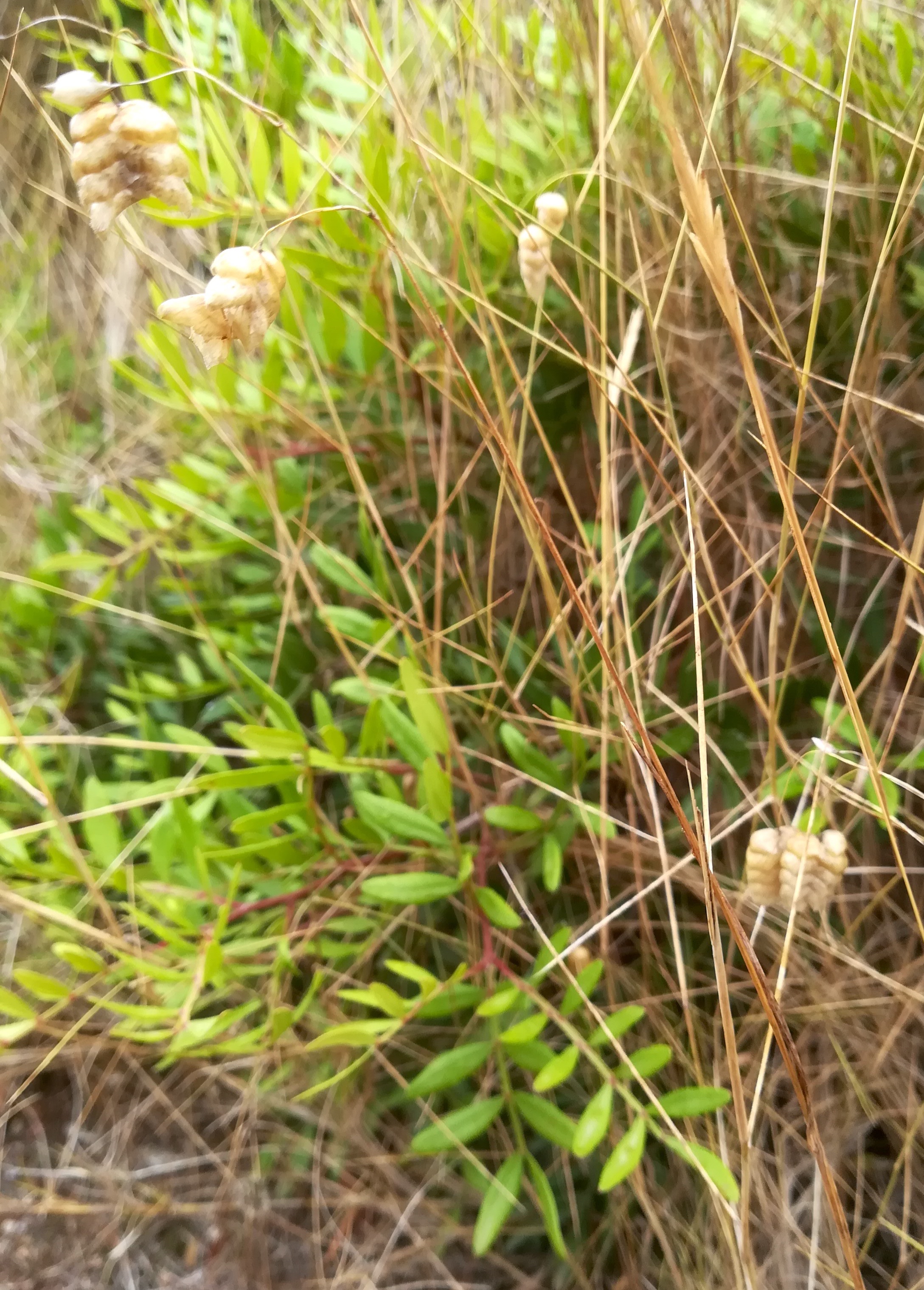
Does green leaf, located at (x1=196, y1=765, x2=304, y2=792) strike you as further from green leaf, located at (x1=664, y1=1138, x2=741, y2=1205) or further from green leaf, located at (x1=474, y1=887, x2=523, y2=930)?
green leaf, located at (x1=664, y1=1138, x2=741, y2=1205)

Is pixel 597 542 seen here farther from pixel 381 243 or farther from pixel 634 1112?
pixel 634 1112

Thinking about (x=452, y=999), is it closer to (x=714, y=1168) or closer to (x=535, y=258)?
(x=714, y=1168)

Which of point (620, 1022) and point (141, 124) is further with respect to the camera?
point (620, 1022)

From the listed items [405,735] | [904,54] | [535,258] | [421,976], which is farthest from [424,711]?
[904,54]

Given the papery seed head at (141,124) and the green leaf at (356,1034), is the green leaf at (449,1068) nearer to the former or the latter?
the green leaf at (356,1034)

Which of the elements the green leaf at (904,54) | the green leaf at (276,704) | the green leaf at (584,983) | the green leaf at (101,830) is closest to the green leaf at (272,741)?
the green leaf at (276,704)

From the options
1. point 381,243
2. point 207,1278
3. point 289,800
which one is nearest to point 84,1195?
point 207,1278
